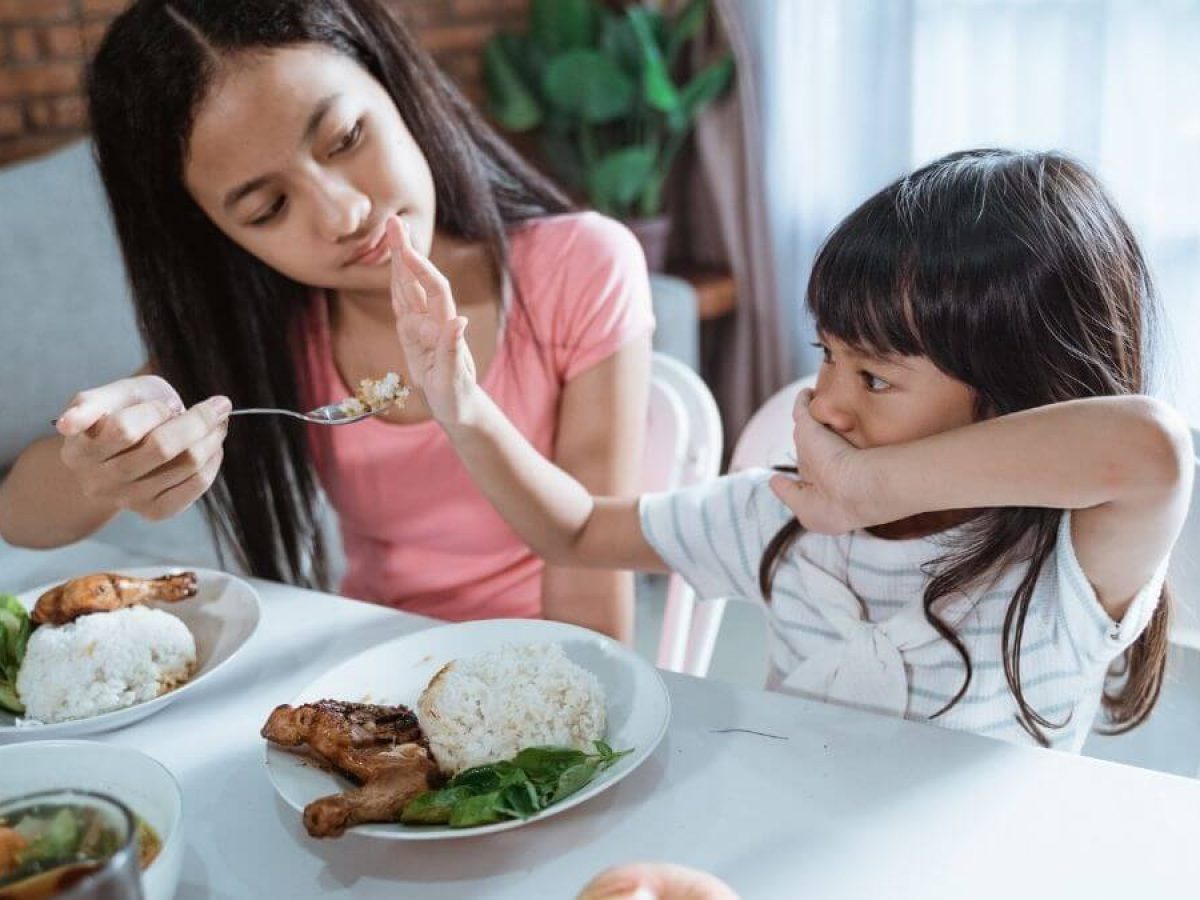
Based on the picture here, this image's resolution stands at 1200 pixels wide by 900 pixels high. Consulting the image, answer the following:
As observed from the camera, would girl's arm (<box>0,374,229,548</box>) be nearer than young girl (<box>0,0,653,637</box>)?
Yes

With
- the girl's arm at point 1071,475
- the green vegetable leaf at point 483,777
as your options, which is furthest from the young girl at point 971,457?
the green vegetable leaf at point 483,777

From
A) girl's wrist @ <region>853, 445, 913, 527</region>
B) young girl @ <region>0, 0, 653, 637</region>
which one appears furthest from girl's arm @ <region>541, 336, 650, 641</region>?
girl's wrist @ <region>853, 445, 913, 527</region>

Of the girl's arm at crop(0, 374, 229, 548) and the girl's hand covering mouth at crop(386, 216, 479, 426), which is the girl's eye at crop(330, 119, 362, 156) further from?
the girl's arm at crop(0, 374, 229, 548)

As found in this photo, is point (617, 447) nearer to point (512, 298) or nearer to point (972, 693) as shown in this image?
point (512, 298)

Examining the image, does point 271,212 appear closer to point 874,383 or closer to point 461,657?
point 461,657

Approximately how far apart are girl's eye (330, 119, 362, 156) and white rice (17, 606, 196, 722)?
503mm

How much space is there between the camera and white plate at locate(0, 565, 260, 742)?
0.92m

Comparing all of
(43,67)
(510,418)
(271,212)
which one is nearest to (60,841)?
(271,212)

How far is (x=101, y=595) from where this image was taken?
3.34 ft

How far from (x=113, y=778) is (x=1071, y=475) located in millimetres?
715

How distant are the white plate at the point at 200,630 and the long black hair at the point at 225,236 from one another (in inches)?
9.1

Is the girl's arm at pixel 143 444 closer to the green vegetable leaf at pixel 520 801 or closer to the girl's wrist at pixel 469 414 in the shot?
the girl's wrist at pixel 469 414

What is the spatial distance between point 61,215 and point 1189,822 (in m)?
2.01

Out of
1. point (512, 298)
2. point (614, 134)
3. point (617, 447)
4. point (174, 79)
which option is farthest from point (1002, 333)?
point (614, 134)
